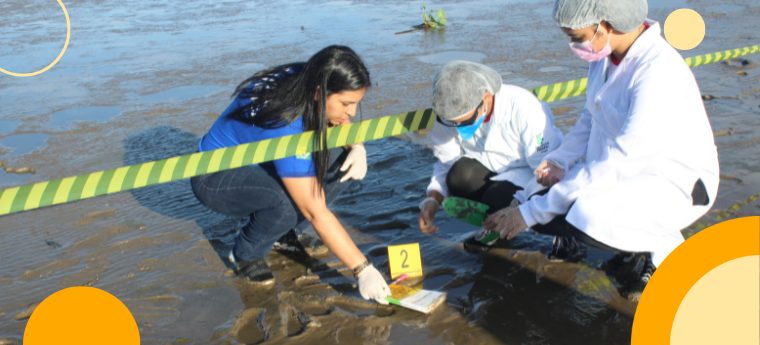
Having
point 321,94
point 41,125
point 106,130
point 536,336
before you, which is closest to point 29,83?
point 41,125

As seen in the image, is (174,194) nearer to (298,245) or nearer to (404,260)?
(298,245)

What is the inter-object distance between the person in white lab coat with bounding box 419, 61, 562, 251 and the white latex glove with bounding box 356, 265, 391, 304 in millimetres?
508

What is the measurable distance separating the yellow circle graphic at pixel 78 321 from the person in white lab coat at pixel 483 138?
1.54 metres

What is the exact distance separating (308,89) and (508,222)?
1091 millimetres

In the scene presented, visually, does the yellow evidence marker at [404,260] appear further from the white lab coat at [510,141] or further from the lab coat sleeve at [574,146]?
the lab coat sleeve at [574,146]

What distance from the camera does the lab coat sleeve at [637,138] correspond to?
278 cm

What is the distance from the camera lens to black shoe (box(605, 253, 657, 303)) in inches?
126

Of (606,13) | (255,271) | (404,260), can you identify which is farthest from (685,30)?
(255,271)

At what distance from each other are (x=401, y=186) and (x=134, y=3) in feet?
37.3

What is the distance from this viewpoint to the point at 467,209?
363 centimetres

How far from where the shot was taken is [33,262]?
392cm

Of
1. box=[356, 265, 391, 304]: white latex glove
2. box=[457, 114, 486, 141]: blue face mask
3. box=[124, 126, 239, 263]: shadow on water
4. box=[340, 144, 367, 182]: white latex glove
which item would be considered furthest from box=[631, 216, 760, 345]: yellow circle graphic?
box=[124, 126, 239, 263]: shadow on water

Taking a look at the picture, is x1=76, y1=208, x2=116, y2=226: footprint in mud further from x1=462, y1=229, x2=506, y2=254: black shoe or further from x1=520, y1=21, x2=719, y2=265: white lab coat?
x1=520, y1=21, x2=719, y2=265: white lab coat

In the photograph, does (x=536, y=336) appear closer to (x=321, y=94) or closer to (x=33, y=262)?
(x=321, y=94)
